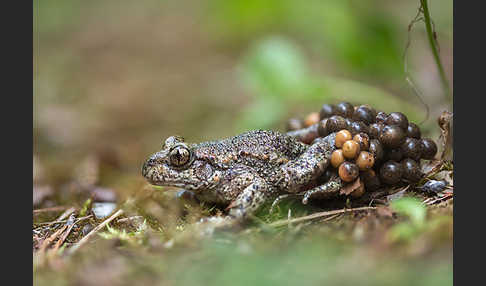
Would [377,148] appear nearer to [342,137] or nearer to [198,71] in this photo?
[342,137]

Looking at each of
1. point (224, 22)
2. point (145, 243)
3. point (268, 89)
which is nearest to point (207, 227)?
point (145, 243)

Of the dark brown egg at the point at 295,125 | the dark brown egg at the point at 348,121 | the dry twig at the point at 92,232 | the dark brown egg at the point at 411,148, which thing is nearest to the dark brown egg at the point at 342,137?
A: the dark brown egg at the point at 348,121

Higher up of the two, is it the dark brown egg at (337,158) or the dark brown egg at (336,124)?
the dark brown egg at (336,124)

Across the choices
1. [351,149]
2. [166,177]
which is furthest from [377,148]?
[166,177]

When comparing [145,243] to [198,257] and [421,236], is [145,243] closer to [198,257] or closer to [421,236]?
[198,257]

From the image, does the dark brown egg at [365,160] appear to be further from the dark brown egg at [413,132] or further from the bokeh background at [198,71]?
the bokeh background at [198,71]

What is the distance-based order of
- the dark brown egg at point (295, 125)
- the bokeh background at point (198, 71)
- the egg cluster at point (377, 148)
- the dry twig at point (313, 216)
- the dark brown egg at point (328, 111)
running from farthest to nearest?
the bokeh background at point (198, 71) < the dark brown egg at point (295, 125) < the dark brown egg at point (328, 111) < the egg cluster at point (377, 148) < the dry twig at point (313, 216)
